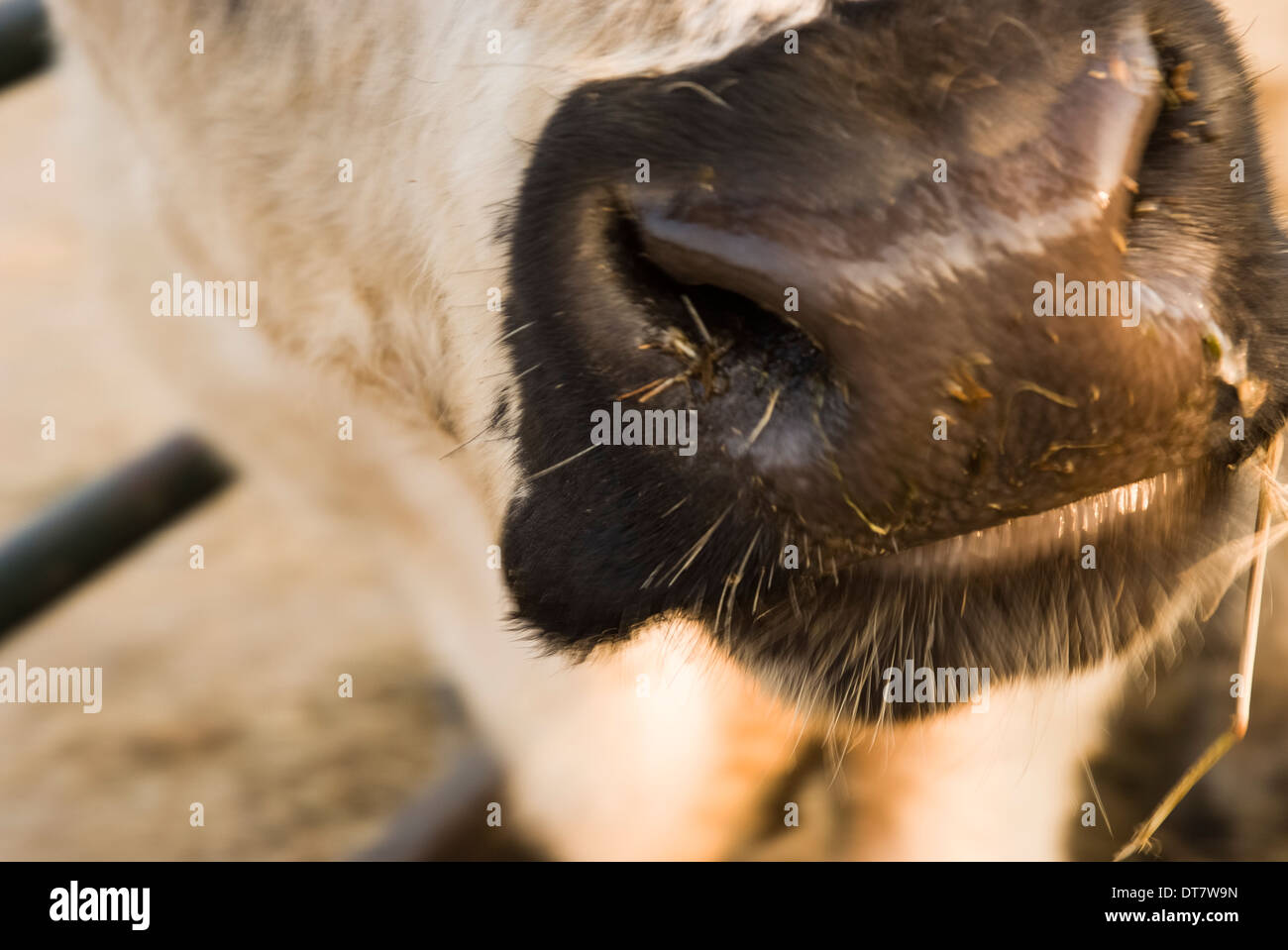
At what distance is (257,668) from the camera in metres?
2.47

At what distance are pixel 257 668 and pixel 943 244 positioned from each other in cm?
214

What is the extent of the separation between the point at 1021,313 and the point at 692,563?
9.2 inches

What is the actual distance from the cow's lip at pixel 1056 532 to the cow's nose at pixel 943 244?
4.2 inches

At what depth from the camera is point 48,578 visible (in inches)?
66.0

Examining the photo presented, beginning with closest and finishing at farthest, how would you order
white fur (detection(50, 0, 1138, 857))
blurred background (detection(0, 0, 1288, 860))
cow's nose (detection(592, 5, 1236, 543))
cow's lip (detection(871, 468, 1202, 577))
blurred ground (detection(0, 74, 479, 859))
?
1. cow's nose (detection(592, 5, 1236, 543))
2. cow's lip (detection(871, 468, 1202, 577))
3. white fur (detection(50, 0, 1138, 857))
4. blurred background (detection(0, 0, 1288, 860))
5. blurred ground (detection(0, 74, 479, 859))

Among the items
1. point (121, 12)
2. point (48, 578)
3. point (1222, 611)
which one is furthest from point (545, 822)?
point (121, 12)

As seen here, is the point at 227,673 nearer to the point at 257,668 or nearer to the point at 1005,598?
the point at 257,668

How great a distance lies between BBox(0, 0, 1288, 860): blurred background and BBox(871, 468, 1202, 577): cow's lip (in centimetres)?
42

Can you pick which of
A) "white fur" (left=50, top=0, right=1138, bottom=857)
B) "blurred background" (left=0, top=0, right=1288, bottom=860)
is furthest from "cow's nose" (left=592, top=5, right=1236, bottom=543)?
"blurred background" (left=0, top=0, right=1288, bottom=860)

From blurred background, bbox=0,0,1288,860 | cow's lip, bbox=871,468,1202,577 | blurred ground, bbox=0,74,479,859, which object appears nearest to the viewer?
cow's lip, bbox=871,468,1202,577

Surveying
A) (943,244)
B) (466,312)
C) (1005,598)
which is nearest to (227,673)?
(466,312)

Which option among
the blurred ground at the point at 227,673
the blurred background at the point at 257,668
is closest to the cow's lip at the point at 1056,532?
the blurred background at the point at 257,668

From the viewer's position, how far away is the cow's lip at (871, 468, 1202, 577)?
757 mm

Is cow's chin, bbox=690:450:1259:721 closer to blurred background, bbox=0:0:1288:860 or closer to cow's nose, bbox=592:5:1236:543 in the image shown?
cow's nose, bbox=592:5:1236:543
